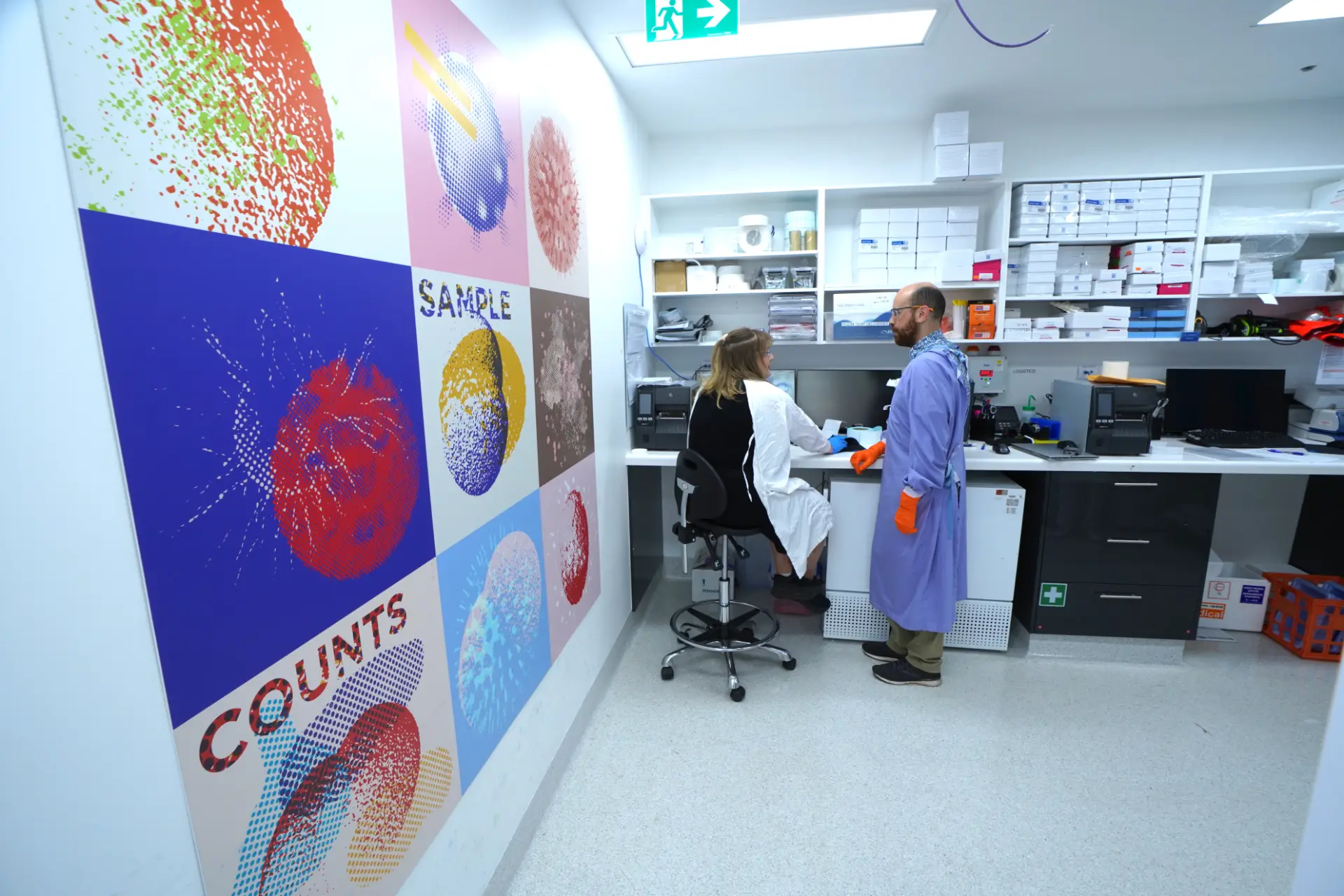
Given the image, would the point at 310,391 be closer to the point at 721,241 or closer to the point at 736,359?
the point at 736,359

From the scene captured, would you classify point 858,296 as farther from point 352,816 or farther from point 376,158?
point 352,816

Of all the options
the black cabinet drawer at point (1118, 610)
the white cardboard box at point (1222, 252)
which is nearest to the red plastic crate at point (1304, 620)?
the black cabinet drawer at point (1118, 610)

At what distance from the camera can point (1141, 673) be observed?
265 cm

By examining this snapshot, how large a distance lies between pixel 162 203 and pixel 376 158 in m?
0.46

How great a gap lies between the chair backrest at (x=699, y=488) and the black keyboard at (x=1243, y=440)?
2.30 metres

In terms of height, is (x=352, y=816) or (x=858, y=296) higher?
(x=858, y=296)

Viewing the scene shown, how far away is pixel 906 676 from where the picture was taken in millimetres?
2576

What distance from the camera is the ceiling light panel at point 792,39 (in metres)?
2.30

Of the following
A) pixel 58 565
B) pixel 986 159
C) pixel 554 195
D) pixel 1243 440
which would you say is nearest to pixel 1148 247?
pixel 986 159

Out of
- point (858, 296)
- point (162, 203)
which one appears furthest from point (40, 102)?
point (858, 296)

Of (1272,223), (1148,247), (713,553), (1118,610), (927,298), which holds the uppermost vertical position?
(1272,223)

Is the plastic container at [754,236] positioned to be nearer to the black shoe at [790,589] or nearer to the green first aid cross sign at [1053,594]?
the black shoe at [790,589]

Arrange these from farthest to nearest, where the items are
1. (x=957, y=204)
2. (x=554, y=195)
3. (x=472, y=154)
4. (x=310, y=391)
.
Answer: (x=957, y=204) < (x=554, y=195) < (x=472, y=154) < (x=310, y=391)

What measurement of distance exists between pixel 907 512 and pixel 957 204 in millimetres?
1943
